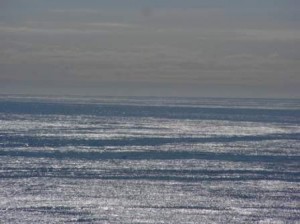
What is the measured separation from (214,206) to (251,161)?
99.3 ft

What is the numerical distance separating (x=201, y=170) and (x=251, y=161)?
33.0 feet

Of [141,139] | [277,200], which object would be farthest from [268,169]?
[141,139]

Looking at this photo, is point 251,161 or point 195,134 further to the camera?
point 195,134

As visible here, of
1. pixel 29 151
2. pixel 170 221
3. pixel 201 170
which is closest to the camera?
pixel 170 221

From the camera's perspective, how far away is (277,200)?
5706 cm

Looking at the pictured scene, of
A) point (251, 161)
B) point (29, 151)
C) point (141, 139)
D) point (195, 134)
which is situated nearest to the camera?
point (251, 161)

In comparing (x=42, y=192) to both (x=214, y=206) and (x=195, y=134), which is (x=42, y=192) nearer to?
(x=214, y=206)

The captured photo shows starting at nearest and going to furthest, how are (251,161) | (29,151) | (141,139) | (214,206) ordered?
(214,206) → (251,161) → (29,151) → (141,139)

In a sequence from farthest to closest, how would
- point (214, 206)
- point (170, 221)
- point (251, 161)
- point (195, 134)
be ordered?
point (195, 134) → point (251, 161) → point (214, 206) → point (170, 221)

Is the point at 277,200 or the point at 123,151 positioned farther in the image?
the point at 123,151

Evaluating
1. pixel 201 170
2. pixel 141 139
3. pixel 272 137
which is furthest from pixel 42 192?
pixel 272 137

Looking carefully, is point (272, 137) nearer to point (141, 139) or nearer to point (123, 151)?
point (141, 139)

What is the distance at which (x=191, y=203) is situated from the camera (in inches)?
2183

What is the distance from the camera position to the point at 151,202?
55.7m
